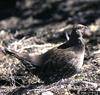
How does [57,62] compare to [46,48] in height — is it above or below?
below

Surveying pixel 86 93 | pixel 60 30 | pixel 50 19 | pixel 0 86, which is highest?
pixel 50 19

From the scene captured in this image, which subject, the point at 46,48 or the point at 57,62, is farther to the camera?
the point at 46,48

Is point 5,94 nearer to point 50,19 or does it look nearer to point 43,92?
point 43,92

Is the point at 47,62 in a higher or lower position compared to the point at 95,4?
lower

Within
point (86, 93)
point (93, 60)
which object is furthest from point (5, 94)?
point (93, 60)

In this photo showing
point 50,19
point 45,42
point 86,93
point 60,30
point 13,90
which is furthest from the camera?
point 50,19

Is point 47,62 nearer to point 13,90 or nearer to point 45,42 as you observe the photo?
point 13,90

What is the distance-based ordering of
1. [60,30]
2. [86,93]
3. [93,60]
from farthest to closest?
[60,30], [93,60], [86,93]

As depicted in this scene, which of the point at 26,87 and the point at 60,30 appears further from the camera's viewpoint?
the point at 60,30
